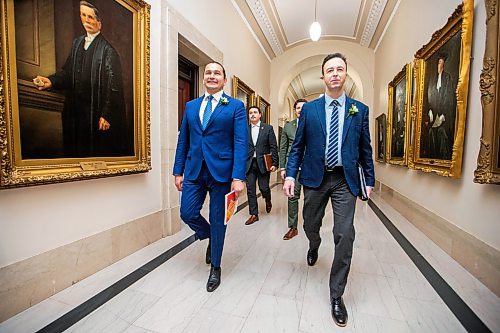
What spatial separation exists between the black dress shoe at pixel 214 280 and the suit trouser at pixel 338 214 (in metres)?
0.98

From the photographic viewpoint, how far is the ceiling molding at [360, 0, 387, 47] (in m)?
6.99

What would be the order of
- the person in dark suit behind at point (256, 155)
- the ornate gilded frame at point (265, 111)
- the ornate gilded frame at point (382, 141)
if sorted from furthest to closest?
1. the ornate gilded frame at point (265, 111)
2. the ornate gilded frame at point (382, 141)
3. the person in dark suit behind at point (256, 155)

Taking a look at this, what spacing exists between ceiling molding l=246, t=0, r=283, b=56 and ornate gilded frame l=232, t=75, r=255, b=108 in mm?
2005

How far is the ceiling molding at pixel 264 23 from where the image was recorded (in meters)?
6.88

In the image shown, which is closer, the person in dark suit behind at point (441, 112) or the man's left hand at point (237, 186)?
the man's left hand at point (237, 186)

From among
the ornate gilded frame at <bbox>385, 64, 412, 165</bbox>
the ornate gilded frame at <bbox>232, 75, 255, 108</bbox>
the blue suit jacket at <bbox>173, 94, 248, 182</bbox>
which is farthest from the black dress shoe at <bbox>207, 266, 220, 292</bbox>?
the ornate gilded frame at <bbox>232, 75, 255, 108</bbox>

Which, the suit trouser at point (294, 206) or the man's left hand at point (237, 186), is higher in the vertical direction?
the man's left hand at point (237, 186)

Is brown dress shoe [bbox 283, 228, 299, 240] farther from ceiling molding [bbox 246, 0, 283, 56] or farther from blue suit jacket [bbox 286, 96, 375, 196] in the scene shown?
ceiling molding [bbox 246, 0, 283, 56]

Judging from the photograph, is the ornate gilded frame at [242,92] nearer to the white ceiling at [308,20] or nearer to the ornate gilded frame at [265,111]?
the ornate gilded frame at [265,111]

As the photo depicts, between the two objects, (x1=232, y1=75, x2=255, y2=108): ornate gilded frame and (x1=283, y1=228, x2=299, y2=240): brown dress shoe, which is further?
(x1=232, y1=75, x2=255, y2=108): ornate gilded frame

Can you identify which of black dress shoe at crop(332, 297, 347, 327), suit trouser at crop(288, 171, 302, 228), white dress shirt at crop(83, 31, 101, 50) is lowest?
black dress shoe at crop(332, 297, 347, 327)

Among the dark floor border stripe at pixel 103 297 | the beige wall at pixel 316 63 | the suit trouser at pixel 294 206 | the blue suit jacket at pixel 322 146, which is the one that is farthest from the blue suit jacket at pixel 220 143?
the beige wall at pixel 316 63

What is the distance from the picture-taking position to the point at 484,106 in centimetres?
240

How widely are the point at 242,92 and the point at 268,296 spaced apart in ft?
18.5
